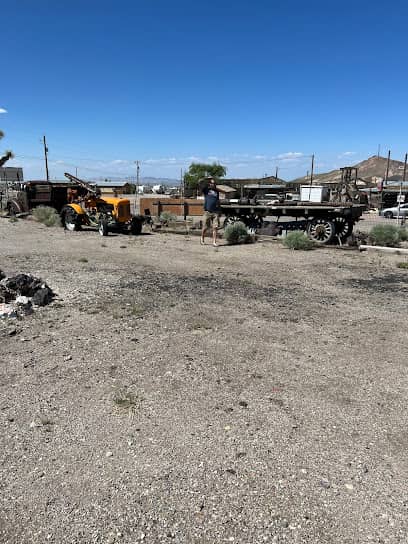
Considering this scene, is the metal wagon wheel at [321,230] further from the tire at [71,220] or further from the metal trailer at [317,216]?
the tire at [71,220]

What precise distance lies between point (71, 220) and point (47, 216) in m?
2.82

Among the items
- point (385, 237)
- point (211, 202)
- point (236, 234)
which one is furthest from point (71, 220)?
point (385, 237)

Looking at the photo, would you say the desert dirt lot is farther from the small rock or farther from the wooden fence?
the wooden fence

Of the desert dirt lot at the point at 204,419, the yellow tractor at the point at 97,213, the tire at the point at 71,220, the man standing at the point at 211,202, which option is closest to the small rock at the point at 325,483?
the desert dirt lot at the point at 204,419

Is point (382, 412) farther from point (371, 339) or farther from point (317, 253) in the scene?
point (317, 253)

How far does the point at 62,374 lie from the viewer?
4141mm

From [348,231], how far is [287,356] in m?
10.2

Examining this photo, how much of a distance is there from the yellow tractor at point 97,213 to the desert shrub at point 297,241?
5940 millimetres

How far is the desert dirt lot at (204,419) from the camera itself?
2.45 m

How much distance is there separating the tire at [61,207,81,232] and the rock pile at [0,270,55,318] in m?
9.98

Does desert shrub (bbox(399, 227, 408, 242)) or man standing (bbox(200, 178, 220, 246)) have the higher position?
man standing (bbox(200, 178, 220, 246))

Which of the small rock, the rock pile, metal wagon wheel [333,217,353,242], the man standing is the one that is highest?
the man standing

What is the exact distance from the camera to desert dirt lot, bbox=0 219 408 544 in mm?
2445

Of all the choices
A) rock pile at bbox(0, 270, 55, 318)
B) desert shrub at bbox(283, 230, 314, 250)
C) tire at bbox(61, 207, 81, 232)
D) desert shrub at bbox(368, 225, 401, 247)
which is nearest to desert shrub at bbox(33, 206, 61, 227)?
tire at bbox(61, 207, 81, 232)
